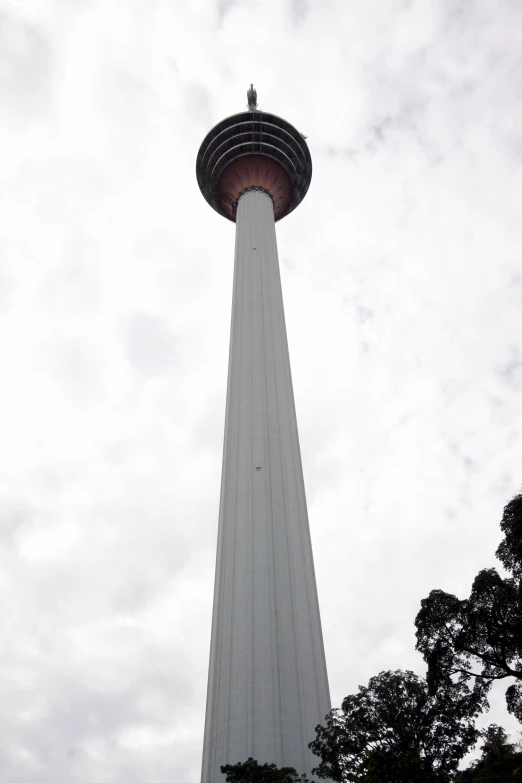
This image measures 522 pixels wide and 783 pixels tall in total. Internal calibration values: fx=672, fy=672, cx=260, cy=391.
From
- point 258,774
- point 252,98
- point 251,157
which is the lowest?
point 258,774

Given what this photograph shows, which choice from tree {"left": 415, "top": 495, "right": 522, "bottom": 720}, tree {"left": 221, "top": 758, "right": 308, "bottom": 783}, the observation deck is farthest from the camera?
the observation deck

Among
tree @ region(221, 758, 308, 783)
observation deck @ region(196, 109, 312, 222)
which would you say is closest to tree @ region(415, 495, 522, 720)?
tree @ region(221, 758, 308, 783)

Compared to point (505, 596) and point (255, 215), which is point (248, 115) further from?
point (505, 596)

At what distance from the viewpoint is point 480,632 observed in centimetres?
2391

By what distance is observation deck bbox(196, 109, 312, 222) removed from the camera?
5462 centimetres

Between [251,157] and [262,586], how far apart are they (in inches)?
1504

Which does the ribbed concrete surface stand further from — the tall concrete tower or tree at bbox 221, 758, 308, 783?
tree at bbox 221, 758, 308, 783

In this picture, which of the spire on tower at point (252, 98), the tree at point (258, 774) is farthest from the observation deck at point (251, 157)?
the tree at point (258, 774)

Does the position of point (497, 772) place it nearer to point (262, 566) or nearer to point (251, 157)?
point (262, 566)

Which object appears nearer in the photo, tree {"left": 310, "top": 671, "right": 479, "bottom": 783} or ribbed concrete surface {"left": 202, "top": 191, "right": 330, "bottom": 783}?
tree {"left": 310, "top": 671, "right": 479, "bottom": 783}

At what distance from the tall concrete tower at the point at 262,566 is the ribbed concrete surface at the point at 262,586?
47 mm

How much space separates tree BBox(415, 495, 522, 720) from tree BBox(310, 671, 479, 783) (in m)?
3.86

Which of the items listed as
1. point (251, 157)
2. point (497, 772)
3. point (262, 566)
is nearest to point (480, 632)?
point (497, 772)

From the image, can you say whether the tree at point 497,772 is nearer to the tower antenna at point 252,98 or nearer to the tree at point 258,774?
the tree at point 258,774
